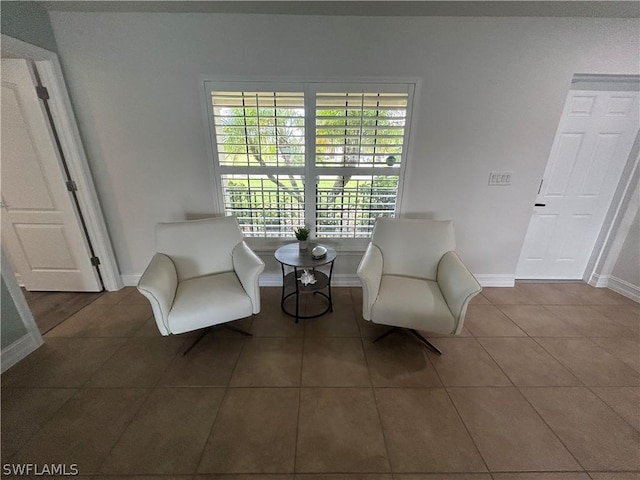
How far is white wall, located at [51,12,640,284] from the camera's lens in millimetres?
2090

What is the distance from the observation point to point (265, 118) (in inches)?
90.1

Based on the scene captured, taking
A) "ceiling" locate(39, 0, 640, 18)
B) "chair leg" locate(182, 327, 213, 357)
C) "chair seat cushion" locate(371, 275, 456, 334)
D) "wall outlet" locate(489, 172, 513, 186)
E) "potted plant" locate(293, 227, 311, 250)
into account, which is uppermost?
"ceiling" locate(39, 0, 640, 18)

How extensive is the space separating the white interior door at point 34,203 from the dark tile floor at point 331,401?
0.60 m

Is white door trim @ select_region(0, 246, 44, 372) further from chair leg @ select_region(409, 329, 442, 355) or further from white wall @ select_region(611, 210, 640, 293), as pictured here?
white wall @ select_region(611, 210, 640, 293)

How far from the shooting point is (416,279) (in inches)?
83.1

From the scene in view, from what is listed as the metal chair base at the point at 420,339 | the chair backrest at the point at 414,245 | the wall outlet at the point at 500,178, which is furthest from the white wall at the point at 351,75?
the metal chair base at the point at 420,339

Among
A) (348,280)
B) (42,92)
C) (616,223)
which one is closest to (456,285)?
(348,280)

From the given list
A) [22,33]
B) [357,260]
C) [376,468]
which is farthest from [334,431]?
[22,33]

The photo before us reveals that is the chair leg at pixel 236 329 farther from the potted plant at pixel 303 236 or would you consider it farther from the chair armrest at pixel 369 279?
the chair armrest at pixel 369 279

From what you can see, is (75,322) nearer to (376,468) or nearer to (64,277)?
(64,277)

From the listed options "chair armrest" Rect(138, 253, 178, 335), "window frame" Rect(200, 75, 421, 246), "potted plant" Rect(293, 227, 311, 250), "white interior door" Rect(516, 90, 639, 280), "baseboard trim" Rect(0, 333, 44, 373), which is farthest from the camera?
"white interior door" Rect(516, 90, 639, 280)

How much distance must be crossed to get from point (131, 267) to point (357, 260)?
2.40 meters

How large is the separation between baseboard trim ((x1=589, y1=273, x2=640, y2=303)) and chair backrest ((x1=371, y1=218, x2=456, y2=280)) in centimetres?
207

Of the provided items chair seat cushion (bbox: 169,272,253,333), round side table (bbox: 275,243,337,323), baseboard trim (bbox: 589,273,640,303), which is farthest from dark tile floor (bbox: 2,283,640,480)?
baseboard trim (bbox: 589,273,640,303)
